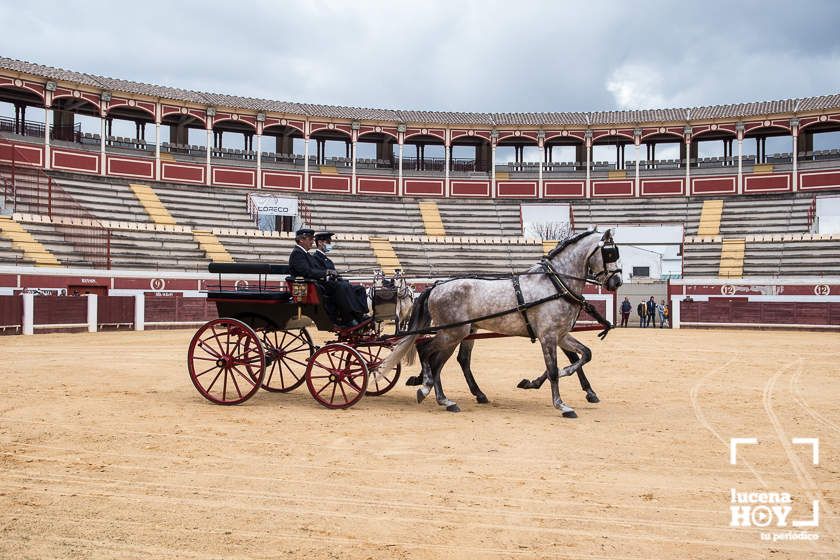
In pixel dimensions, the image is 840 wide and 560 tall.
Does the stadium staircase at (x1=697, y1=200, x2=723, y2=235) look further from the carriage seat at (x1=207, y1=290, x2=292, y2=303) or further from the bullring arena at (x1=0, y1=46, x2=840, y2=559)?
the carriage seat at (x1=207, y1=290, x2=292, y2=303)

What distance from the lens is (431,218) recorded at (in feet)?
115

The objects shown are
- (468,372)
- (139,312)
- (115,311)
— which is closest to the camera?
(468,372)

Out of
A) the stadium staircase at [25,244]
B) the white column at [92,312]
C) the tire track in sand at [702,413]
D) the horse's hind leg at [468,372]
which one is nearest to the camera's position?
the tire track in sand at [702,413]

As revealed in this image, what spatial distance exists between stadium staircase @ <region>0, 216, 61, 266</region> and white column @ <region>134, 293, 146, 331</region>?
265 centimetres

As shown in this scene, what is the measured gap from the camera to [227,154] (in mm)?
34500

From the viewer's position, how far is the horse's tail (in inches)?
299

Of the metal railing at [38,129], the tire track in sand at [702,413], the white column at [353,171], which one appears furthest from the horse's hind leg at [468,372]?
the white column at [353,171]

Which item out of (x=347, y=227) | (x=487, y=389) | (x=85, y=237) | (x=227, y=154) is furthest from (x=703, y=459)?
(x=227, y=154)

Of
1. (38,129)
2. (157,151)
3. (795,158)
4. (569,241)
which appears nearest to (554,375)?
(569,241)

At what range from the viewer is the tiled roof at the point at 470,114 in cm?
3216

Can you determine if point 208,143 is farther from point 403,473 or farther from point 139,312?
point 403,473

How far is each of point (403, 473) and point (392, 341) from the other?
324cm

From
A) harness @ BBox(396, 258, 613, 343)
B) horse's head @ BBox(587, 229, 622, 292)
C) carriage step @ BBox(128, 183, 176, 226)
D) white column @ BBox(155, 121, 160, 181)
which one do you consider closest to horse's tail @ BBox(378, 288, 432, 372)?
harness @ BBox(396, 258, 613, 343)

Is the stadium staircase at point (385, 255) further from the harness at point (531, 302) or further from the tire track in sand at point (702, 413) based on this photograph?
the harness at point (531, 302)
